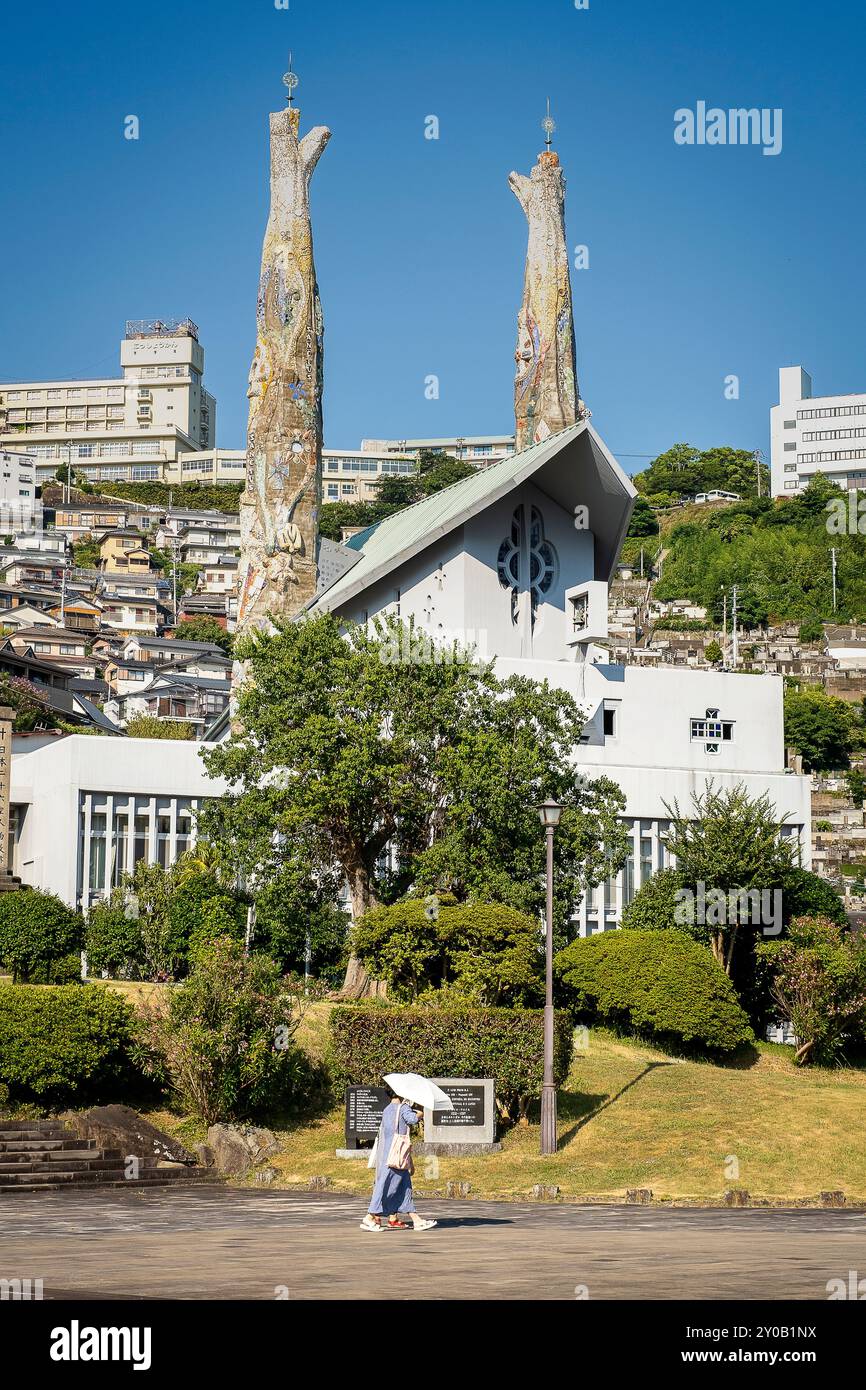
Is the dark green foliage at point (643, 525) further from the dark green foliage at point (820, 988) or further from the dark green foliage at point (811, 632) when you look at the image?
the dark green foliage at point (820, 988)

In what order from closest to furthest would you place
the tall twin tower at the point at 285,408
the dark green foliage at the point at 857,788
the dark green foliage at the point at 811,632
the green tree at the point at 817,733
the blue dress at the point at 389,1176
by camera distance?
the blue dress at the point at 389,1176 → the tall twin tower at the point at 285,408 → the dark green foliage at the point at 857,788 → the green tree at the point at 817,733 → the dark green foliage at the point at 811,632

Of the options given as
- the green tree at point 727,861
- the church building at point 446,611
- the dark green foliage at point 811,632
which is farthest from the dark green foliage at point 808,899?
the dark green foliage at point 811,632

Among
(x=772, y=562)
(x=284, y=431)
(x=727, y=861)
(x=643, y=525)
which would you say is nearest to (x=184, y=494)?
(x=643, y=525)

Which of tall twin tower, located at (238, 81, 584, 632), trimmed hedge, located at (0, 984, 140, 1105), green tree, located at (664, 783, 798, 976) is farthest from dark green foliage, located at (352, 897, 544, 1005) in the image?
tall twin tower, located at (238, 81, 584, 632)

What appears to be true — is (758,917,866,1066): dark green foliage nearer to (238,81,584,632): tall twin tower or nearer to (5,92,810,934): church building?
(5,92,810,934): church building

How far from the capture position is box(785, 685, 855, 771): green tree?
356 feet

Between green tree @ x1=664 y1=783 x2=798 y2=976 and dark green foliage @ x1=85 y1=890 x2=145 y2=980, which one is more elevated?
green tree @ x1=664 y1=783 x2=798 y2=976

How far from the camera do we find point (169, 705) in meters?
104

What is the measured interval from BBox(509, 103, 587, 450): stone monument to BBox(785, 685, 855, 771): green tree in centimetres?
4590

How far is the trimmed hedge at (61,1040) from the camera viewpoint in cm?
2839

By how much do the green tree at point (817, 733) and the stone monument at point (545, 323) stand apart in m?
45.9
